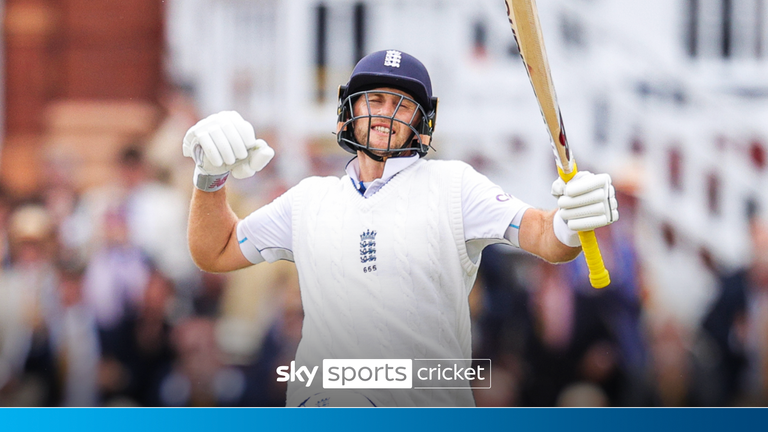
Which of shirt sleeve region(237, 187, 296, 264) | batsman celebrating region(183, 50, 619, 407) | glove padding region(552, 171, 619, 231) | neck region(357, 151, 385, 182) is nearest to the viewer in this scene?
glove padding region(552, 171, 619, 231)

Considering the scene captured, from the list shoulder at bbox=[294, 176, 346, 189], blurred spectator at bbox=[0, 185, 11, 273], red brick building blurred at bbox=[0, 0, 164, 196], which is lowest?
blurred spectator at bbox=[0, 185, 11, 273]

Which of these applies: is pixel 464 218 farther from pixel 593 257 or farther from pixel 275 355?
pixel 275 355

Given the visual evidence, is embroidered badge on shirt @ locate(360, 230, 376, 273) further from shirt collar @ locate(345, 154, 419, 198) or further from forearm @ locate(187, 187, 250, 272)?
forearm @ locate(187, 187, 250, 272)

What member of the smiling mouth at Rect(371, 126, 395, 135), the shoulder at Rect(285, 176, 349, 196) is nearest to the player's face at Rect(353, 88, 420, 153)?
the smiling mouth at Rect(371, 126, 395, 135)

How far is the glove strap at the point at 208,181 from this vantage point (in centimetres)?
198

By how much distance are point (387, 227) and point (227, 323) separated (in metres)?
1.26

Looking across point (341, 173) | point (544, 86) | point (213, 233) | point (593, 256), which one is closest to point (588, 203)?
point (593, 256)

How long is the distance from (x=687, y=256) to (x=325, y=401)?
160 cm

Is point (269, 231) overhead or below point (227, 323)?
overhead

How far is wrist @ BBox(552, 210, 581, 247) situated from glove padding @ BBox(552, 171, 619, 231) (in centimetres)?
4

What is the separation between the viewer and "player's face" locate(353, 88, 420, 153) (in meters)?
1.91

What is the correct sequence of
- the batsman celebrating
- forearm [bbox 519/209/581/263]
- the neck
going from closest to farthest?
forearm [bbox 519/209/581/263]
the batsman celebrating
the neck

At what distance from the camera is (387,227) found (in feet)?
6.19

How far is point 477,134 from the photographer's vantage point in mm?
2943
